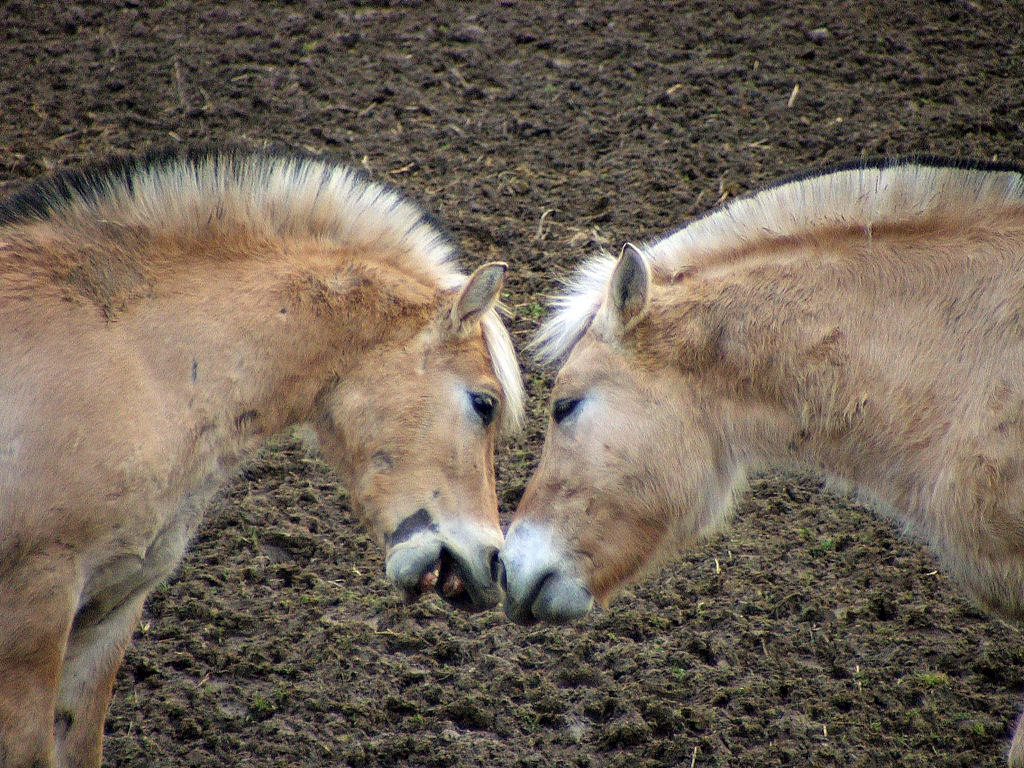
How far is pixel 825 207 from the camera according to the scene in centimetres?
327

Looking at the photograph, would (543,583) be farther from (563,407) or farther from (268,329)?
(268,329)

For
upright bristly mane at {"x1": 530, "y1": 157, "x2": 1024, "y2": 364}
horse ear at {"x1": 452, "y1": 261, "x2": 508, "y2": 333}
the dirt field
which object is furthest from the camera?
the dirt field

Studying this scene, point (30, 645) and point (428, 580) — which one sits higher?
point (30, 645)

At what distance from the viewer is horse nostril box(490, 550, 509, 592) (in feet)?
10.8

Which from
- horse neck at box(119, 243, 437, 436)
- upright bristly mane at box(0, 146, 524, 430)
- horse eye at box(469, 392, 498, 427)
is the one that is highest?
upright bristly mane at box(0, 146, 524, 430)

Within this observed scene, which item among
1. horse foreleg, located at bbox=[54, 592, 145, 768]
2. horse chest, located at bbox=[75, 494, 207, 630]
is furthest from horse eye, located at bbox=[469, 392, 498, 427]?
horse foreleg, located at bbox=[54, 592, 145, 768]

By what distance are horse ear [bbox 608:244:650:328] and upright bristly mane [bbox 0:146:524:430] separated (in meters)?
0.56

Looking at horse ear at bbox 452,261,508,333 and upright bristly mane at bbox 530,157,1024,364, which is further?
horse ear at bbox 452,261,508,333

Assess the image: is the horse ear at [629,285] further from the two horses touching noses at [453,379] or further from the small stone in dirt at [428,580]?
the small stone in dirt at [428,580]

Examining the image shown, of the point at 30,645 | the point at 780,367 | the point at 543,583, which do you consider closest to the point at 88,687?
the point at 30,645

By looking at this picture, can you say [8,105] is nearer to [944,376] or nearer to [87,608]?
[87,608]

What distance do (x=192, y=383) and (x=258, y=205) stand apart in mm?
716

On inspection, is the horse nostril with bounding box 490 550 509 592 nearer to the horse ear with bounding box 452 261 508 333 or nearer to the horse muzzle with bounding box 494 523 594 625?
the horse muzzle with bounding box 494 523 594 625

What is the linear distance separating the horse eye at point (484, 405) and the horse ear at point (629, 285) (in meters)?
0.56
